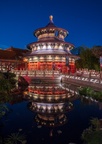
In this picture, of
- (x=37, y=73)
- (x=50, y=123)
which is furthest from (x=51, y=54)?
(x=50, y=123)

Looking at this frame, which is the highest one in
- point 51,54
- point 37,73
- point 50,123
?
point 51,54

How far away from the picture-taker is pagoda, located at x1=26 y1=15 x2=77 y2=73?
129 ft

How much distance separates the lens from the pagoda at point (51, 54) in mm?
39344

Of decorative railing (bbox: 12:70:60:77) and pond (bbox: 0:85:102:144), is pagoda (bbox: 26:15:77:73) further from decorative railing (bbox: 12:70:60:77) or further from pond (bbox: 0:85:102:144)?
pond (bbox: 0:85:102:144)

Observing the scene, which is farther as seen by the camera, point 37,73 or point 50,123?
point 37,73

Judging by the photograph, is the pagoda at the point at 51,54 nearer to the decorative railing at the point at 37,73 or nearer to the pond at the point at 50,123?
the decorative railing at the point at 37,73

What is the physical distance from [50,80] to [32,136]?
22431 mm

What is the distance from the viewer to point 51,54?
1510 inches

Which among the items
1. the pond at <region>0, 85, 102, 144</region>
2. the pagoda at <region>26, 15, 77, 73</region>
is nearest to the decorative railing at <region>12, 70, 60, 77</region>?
the pagoda at <region>26, 15, 77, 73</region>

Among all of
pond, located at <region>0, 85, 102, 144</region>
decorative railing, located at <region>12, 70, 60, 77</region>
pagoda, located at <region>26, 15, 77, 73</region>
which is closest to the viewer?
pond, located at <region>0, 85, 102, 144</region>

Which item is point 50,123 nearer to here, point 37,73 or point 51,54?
point 37,73

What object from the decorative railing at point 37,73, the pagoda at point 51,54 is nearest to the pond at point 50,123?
the decorative railing at point 37,73

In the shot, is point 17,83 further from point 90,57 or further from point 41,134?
point 90,57

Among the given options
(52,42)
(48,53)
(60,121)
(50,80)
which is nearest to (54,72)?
(50,80)
